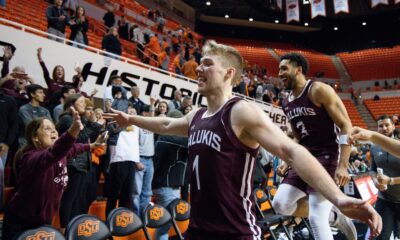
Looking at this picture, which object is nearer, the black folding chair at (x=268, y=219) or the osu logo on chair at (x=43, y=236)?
the osu logo on chair at (x=43, y=236)

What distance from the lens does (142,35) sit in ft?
44.7

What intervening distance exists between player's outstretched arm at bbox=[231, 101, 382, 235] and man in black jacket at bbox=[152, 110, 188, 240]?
3.21 metres

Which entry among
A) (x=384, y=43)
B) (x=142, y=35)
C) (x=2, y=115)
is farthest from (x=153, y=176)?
(x=384, y=43)

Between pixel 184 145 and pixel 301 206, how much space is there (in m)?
1.97

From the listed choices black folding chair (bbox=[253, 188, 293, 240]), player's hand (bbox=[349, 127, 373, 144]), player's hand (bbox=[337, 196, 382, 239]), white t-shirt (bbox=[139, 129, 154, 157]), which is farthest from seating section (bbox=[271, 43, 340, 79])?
player's hand (bbox=[337, 196, 382, 239])

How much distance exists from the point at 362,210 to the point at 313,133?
232 centimetres

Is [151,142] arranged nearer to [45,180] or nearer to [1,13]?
[45,180]

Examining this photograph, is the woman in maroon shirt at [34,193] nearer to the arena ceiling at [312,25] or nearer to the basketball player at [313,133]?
the basketball player at [313,133]

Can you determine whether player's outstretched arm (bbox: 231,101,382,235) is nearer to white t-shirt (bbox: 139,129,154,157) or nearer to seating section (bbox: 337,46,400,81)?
white t-shirt (bbox: 139,129,154,157)

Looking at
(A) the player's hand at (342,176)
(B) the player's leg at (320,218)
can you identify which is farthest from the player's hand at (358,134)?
(B) the player's leg at (320,218)

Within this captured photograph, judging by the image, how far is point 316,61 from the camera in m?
30.8

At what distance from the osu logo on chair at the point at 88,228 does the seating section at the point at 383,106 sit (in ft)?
80.6

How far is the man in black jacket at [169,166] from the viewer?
5.27m

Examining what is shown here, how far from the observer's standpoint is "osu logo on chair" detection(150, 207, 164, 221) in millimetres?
4387
